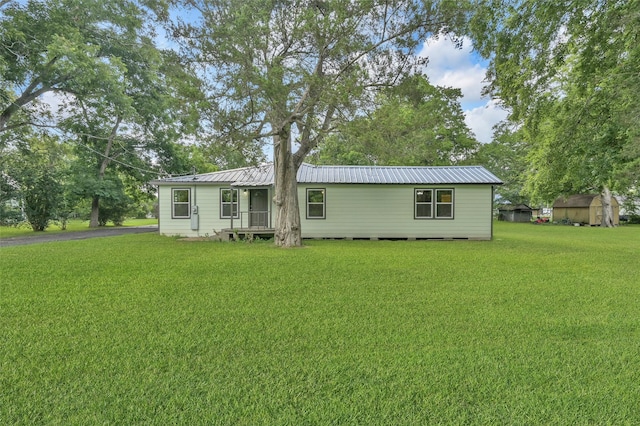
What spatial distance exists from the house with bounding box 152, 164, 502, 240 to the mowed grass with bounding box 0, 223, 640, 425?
753 cm

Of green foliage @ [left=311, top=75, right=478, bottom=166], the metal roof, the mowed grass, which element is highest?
green foliage @ [left=311, top=75, right=478, bottom=166]

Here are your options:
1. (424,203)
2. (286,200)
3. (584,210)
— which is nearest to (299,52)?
(286,200)

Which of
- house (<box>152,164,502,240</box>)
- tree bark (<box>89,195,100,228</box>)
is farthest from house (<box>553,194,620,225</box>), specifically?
tree bark (<box>89,195,100,228</box>)

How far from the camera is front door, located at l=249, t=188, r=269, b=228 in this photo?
14203 mm

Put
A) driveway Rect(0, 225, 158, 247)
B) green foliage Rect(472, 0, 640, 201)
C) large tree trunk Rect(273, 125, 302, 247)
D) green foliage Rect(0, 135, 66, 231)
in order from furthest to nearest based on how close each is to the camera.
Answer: green foliage Rect(0, 135, 66, 231), driveway Rect(0, 225, 158, 247), large tree trunk Rect(273, 125, 302, 247), green foliage Rect(472, 0, 640, 201)

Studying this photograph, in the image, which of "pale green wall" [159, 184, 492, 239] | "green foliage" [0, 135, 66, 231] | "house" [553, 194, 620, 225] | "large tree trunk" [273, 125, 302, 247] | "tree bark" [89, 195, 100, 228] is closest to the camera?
"large tree trunk" [273, 125, 302, 247]

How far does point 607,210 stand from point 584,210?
2317 mm

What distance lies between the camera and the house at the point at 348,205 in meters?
13.6

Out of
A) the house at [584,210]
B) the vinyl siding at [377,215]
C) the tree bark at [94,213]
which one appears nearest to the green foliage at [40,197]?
the tree bark at [94,213]

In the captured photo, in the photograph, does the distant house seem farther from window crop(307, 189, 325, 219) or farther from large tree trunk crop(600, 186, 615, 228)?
window crop(307, 189, 325, 219)

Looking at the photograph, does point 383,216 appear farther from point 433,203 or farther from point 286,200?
point 286,200

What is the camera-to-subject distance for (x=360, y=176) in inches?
566

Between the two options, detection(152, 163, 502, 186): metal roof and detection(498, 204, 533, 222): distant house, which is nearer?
detection(152, 163, 502, 186): metal roof

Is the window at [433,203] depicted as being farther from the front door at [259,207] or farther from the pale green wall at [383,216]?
the front door at [259,207]
